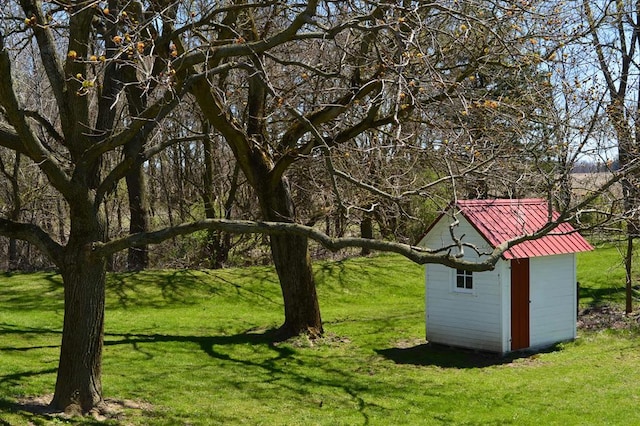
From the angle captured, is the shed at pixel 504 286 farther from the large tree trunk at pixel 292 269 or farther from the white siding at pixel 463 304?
the large tree trunk at pixel 292 269

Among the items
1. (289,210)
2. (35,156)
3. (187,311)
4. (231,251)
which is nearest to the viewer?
(35,156)

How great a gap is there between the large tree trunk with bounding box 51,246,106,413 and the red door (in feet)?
28.9

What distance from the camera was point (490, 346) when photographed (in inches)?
567

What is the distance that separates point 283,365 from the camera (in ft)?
42.8

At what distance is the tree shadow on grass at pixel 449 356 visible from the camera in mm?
13883

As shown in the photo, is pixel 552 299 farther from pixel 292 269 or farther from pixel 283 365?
pixel 283 365

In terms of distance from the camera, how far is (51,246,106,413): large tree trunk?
8672mm

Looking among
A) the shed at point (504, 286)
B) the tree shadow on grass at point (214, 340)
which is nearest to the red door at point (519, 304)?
the shed at point (504, 286)

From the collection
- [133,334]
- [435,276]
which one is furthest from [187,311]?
[435,276]

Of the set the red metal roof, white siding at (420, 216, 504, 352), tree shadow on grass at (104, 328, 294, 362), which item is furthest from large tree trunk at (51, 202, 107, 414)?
white siding at (420, 216, 504, 352)

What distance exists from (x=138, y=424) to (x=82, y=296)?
1.78 meters

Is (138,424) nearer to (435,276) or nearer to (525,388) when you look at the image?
(525,388)

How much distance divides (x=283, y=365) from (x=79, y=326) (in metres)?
5.11

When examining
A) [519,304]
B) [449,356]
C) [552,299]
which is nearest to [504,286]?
[519,304]
